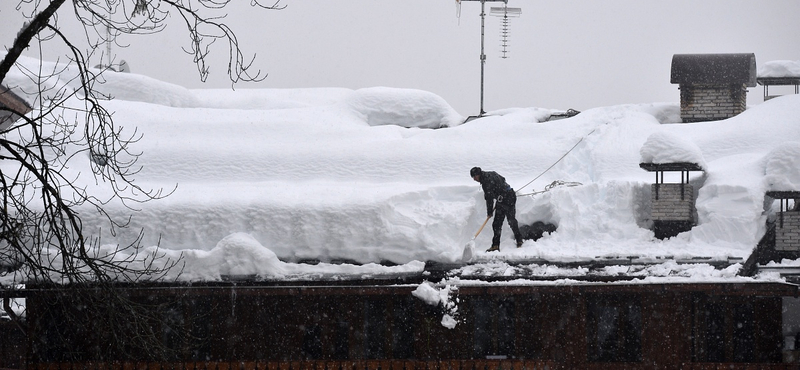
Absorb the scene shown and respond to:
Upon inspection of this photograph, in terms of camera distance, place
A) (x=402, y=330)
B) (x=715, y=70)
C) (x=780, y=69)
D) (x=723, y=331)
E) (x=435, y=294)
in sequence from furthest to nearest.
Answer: (x=780, y=69)
(x=715, y=70)
(x=402, y=330)
(x=723, y=331)
(x=435, y=294)

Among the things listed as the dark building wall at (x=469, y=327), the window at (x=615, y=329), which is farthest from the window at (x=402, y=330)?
the window at (x=615, y=329)

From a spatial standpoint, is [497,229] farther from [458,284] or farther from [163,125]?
[163,125]

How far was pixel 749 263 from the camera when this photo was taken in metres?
9.77

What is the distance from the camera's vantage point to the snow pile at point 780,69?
1902cm

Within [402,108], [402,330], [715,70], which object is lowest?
[402,330]

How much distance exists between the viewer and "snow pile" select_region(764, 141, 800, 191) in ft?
35.0

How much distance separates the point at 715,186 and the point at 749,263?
8.04 feet

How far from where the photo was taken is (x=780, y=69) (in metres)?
19.1

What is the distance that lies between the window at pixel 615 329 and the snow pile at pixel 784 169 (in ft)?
10.0

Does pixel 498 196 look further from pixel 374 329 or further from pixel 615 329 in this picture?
pixel 374 329

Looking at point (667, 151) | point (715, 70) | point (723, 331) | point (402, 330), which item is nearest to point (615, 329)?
point (723, 331)

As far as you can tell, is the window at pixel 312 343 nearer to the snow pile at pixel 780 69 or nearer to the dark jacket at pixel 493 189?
the dark jacket at pixel 493 189

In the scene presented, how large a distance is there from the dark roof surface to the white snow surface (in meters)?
0.87

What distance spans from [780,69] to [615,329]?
12623mm
